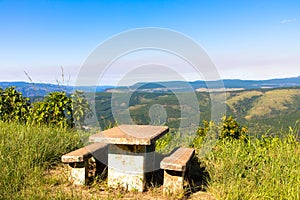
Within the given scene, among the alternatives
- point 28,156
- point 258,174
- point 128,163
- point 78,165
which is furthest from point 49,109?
point 258,174

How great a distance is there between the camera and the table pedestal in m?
3.66

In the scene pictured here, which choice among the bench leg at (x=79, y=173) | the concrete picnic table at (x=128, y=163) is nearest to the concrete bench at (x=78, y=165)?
the bench leg at (x=79, y=173)

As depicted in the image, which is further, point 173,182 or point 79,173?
point 79,173

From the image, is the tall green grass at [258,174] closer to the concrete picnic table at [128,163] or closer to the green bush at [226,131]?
the concrete picnic table at [128,163]

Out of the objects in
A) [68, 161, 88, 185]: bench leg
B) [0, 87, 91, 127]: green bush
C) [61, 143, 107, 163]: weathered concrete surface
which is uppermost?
[0, 87, 91, 127]: green bush

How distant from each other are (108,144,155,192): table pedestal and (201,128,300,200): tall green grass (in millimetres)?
914

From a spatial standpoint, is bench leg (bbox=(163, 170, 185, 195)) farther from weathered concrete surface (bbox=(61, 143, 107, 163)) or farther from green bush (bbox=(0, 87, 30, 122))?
green bush (bbox=(0, 87, 30, 122))

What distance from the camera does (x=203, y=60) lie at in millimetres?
5047

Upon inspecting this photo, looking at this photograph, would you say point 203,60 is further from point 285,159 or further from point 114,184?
point 114,184

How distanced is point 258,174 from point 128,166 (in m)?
1.68

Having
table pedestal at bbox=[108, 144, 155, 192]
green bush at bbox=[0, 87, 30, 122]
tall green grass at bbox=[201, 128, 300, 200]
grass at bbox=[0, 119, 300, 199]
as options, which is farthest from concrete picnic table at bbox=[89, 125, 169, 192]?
green bush at bbox=[0, 87, 30, 122]

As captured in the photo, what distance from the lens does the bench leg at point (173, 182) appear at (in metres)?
3.37

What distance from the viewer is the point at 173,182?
3.39m

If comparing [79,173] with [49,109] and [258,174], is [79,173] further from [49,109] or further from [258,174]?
[49,109]
